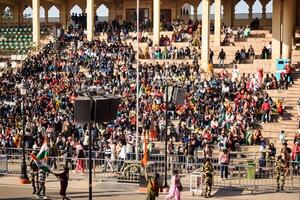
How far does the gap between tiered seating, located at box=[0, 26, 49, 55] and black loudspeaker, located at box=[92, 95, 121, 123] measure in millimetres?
32935

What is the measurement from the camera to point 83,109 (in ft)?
43.0

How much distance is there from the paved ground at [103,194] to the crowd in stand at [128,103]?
229 cm

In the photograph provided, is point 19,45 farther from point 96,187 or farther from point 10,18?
point 96,187

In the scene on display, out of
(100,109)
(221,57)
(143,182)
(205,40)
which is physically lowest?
(143,182)

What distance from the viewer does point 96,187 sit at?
22.3 metres

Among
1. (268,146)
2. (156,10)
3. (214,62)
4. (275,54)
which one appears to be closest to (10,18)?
(156,10)

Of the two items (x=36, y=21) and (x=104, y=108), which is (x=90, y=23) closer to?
(x=36, y=21)

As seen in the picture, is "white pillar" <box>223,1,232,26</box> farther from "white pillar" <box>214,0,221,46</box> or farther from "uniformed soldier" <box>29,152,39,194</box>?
"uniformed soldier" <box>29,152,39,194</box>

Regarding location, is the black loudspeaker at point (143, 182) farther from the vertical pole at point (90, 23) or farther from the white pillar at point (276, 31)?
the vertical pole at point (90, 23)

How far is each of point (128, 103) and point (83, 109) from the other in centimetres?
1789

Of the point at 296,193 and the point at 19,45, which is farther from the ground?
the point at 19,45

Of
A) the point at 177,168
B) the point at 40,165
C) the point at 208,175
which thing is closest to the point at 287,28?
the point at 177,168

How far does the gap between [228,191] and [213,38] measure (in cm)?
2228

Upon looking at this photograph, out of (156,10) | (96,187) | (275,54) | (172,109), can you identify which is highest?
(156,10)
